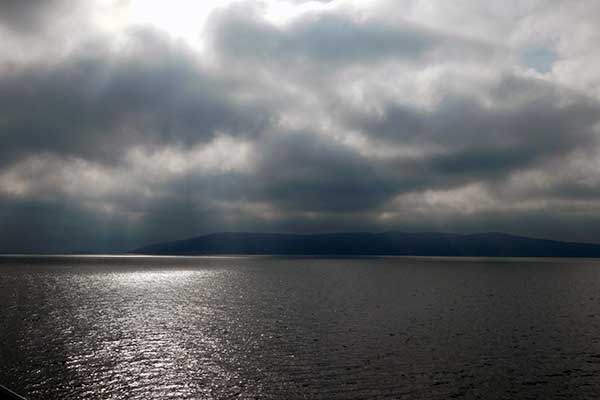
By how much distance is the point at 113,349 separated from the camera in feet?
160

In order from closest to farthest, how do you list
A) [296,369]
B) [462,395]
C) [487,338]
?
[462,395] < [296,369] < [487,338]

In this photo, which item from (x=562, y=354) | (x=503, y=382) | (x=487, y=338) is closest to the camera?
(x=503, y=382)

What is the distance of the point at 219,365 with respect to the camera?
43.1 m

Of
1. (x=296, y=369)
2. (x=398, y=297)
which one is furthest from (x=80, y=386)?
(x=398, y=297)

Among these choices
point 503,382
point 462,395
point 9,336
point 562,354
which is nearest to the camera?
point 462,395

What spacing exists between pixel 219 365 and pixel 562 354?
40.1m

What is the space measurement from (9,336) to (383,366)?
48708 millimetres

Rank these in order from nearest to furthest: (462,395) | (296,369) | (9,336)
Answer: (462,395)
(296,369)
(9,336)

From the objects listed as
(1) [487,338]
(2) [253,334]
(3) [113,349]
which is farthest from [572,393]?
(3) [113,349]

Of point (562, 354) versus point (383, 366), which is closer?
point (383, 366)

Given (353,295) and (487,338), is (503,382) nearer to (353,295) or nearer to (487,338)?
(487,338)

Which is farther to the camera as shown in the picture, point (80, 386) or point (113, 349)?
point (113, 349)

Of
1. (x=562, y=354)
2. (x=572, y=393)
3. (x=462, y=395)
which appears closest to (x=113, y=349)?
(x=462, y=395)

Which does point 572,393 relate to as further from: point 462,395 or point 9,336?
point 9,336
